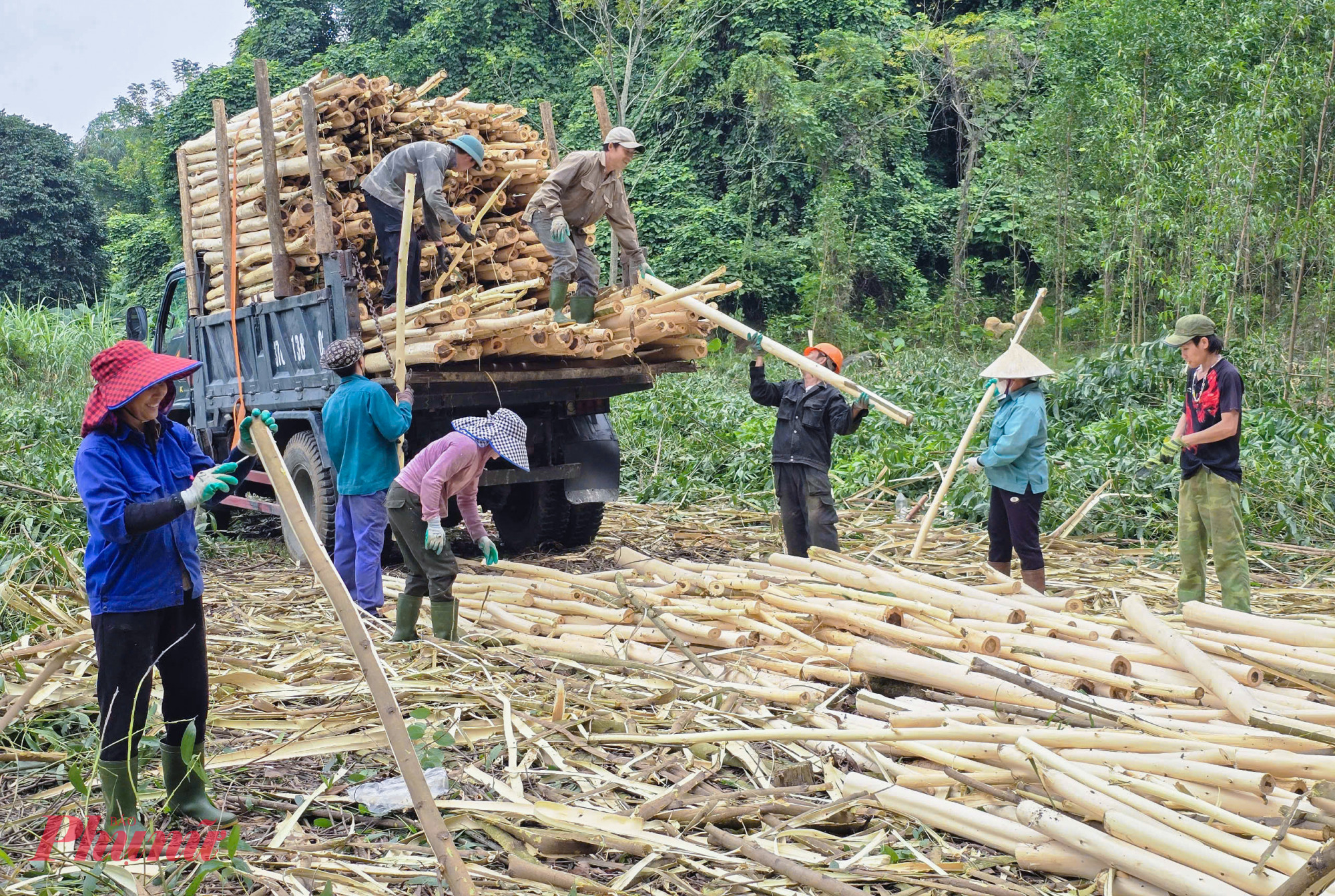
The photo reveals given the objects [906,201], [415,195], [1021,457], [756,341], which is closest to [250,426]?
[756,341]

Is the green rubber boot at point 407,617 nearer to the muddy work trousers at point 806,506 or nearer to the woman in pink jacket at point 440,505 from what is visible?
the woman in pink jacket at point 440,505

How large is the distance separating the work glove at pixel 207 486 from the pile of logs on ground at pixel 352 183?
4.61 meters

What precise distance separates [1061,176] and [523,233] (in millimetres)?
13631

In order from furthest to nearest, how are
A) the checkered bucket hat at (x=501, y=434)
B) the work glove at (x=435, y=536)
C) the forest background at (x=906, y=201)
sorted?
the forest background at (x=906, y=201) < the checkered bucket hat at (x=501, y=434) < the work glove at (x=435, y=536)

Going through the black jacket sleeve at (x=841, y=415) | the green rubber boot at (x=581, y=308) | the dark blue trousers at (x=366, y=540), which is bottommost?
the dark blue trousers at (x=366, y=540)

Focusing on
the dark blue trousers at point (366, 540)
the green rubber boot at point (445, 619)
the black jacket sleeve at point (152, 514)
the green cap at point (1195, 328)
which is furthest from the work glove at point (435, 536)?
the green cap at point (1195, 328)

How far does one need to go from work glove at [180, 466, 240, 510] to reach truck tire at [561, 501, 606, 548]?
5.32 meters

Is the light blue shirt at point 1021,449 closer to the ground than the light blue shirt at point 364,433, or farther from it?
closer to the ground

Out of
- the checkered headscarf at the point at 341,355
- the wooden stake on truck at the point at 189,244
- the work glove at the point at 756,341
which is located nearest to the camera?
the checkered headscarf at the point at 341,355

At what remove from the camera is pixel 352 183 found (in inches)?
338

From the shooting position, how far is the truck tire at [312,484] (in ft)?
26.3

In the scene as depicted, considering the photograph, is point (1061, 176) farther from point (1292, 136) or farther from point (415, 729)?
point (415, 729)

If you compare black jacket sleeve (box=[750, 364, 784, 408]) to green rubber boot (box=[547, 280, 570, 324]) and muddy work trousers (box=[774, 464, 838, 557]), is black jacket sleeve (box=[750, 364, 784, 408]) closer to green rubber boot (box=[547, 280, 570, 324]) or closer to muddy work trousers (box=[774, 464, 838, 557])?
muddy work trousers (box=[774, 464, 838, 557])

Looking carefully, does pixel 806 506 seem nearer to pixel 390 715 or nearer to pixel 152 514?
pixel 152 514
